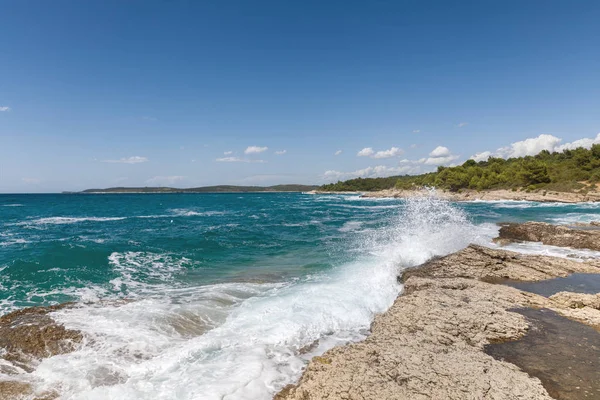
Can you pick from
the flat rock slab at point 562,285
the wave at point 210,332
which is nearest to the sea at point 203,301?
the wave at point 210,332

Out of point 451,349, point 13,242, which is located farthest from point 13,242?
point 451,349

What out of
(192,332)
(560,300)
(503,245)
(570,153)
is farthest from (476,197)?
(192,332)

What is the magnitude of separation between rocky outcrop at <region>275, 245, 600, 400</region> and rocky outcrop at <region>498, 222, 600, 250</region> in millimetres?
11589

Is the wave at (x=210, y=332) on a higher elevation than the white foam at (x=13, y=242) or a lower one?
lower

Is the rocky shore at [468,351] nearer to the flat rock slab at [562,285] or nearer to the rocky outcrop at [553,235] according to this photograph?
the flat rock slab at [562,285]

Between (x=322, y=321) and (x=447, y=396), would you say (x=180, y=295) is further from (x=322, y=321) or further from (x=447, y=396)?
(x=447, y=396)

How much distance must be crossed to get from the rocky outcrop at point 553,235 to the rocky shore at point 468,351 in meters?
11.1

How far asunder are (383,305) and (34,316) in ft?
31.6

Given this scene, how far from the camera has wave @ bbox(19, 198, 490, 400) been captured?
5.62m

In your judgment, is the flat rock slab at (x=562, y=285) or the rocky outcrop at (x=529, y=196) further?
the rocky outcrop at (x=529, y=196)

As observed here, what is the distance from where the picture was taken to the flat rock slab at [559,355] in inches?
197

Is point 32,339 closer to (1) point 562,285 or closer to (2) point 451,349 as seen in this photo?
(2) point 451,349

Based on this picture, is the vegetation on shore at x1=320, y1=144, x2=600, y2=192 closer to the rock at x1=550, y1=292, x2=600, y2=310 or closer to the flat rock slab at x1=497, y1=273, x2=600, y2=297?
the flat rock slab at x1=497, y1=273, x2=600, y2=297

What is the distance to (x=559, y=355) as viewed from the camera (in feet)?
19.5
